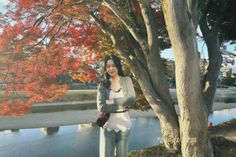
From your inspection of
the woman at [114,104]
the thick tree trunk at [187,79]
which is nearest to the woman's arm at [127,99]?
the woman at [114,104]

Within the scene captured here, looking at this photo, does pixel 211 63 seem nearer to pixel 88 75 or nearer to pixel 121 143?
pixel 88 75

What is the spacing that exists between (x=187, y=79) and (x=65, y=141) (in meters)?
8.57

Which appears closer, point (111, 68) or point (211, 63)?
point (111, 68)

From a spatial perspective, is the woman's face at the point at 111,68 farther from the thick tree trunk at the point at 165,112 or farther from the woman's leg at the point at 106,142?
the thick tree trunk at the point at 165,112

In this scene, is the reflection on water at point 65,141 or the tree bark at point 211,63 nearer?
the tree bark at point 211,63

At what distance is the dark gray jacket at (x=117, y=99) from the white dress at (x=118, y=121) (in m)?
0.06

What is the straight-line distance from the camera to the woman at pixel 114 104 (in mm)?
4250

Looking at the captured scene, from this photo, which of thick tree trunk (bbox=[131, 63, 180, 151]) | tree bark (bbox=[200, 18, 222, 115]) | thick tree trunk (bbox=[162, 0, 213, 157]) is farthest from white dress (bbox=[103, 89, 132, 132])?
tree bark (bbox=[200, 18, 222, 115])

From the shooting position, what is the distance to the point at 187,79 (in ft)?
20.7

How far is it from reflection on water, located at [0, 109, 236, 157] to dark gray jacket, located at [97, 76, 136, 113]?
24.5ft

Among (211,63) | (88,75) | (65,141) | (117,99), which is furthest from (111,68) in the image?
(65,141)

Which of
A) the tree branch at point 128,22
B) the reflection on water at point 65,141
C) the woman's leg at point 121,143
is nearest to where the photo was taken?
the woman's leg at point 121,143

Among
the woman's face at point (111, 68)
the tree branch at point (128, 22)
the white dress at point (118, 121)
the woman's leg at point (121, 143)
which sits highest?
the tree branch at point (128, 22)

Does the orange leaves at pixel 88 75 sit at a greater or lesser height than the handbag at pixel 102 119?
greater
